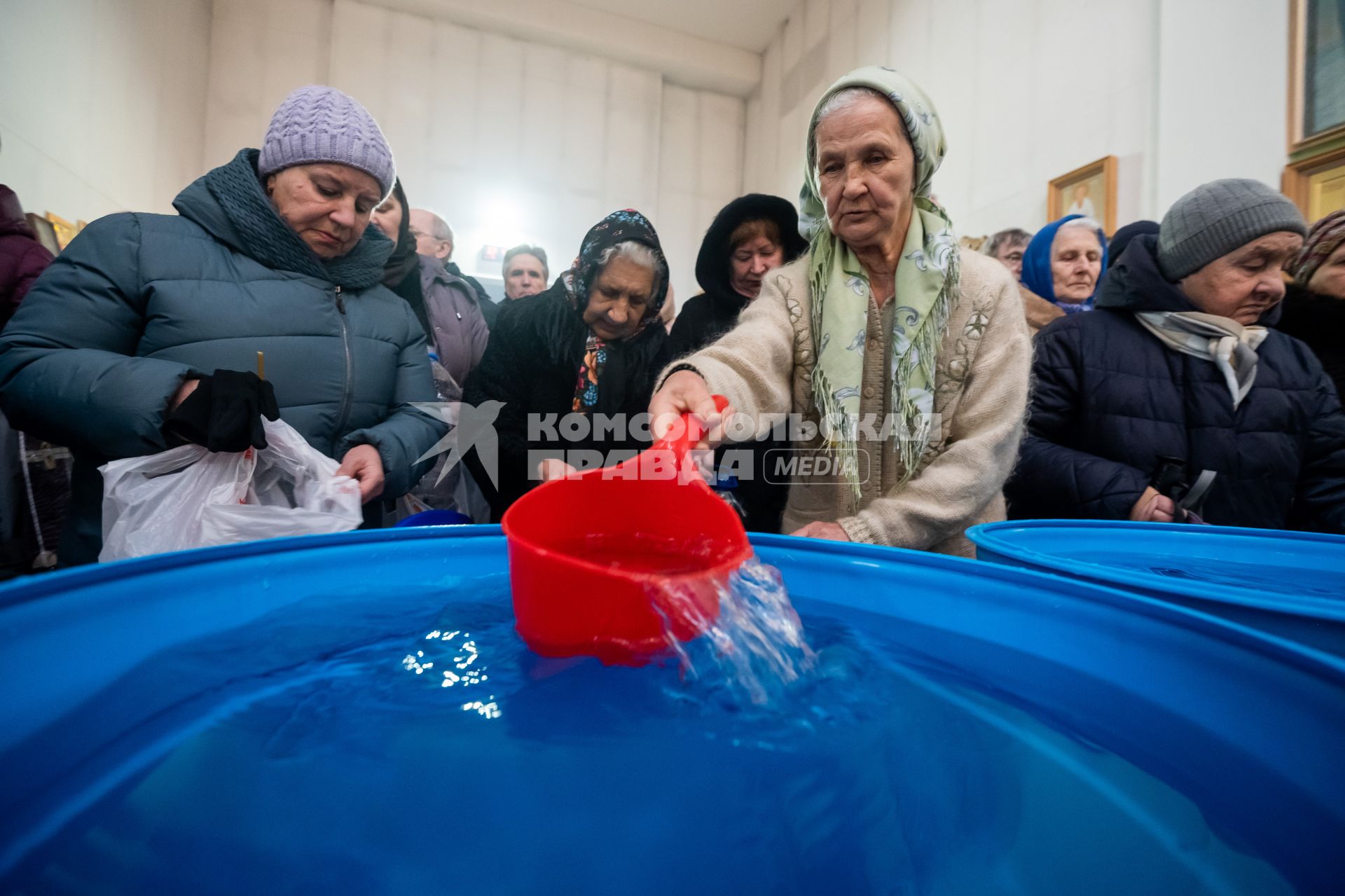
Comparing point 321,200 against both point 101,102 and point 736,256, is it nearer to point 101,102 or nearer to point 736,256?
point 736,256

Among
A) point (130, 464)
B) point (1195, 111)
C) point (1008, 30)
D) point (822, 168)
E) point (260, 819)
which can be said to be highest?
point (1008, 30)

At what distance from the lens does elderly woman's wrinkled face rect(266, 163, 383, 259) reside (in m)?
1.02

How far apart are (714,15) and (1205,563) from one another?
18.8ft

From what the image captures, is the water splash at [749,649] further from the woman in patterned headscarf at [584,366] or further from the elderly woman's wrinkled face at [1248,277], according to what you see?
the elderly woman's wrinkled face at [1248,277]

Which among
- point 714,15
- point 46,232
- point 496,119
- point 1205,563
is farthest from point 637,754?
point 714,15

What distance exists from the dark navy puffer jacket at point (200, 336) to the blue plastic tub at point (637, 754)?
0.51m

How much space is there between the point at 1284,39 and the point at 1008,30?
134 centimetres

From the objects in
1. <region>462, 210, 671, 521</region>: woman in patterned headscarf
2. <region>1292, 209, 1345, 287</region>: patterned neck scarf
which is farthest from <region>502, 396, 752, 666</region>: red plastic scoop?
<region>1292, 209, 1345, 287</region>: patterned neck scarf

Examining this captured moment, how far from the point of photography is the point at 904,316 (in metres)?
0.92

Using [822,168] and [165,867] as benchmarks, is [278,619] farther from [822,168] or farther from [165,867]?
[822,168]

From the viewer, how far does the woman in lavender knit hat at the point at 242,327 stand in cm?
80

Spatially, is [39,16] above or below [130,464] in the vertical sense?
above

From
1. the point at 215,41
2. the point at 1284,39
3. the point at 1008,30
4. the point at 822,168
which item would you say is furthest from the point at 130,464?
the point at 215,41

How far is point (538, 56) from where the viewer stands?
515 centimetres
